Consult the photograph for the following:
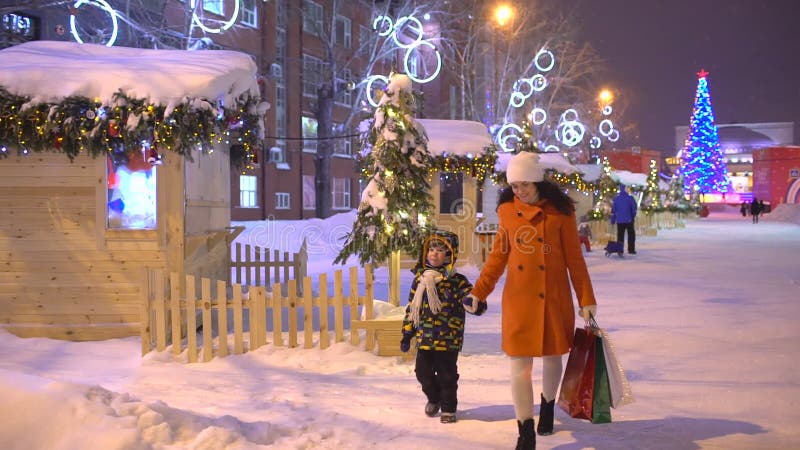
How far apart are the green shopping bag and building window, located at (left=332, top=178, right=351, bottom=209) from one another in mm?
35925

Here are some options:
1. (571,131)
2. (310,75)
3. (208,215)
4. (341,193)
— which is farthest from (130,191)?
(341,193)

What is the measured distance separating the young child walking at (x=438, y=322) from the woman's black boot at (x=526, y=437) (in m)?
0.92

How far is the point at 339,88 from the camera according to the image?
94.8ft

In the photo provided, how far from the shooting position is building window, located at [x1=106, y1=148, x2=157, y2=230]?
364 inches

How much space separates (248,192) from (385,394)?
2829cm

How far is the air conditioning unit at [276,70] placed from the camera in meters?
34.1

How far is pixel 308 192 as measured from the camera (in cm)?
3841

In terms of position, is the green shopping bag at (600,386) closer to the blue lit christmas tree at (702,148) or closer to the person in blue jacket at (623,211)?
the person in blue jacket at (623,211)

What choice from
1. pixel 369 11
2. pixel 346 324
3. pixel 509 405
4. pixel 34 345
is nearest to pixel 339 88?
pixel 369 11

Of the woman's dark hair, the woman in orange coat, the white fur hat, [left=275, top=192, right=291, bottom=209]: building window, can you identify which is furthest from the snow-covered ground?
[left=275, top=192, right=291, bottom=209]: building window

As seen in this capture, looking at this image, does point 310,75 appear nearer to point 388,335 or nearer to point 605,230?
point 605,230

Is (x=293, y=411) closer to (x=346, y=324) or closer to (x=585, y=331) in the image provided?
(x=585, y=331)

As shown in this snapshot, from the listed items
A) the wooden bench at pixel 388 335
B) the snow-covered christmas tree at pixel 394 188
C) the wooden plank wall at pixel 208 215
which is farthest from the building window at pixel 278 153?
the wooden bench at pixel 388 335

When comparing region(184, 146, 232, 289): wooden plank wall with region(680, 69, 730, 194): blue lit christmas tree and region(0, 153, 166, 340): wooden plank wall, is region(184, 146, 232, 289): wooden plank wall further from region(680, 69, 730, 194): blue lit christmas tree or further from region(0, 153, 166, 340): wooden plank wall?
region(680, 69, 730, 194): blue lit christmas tree
